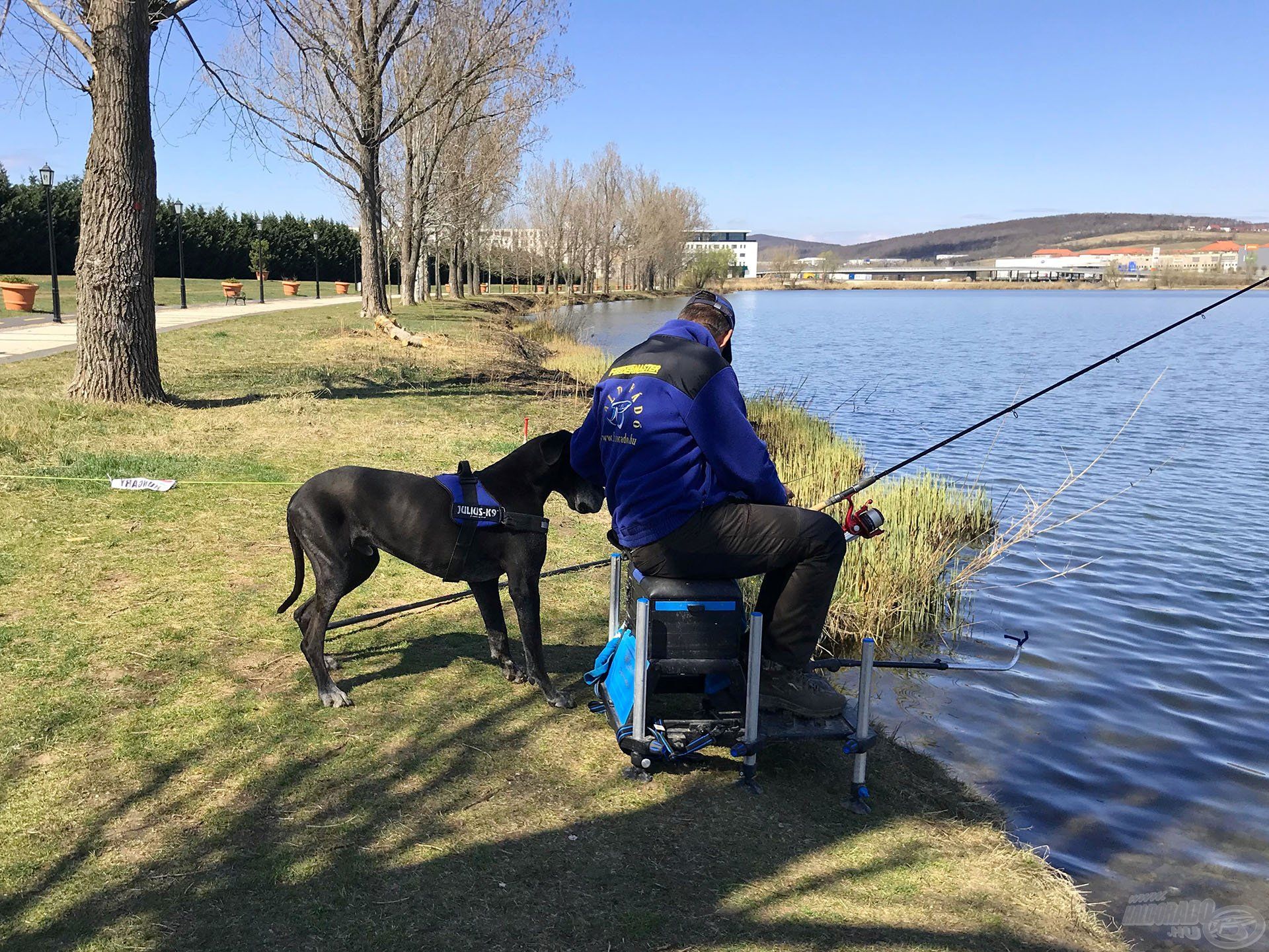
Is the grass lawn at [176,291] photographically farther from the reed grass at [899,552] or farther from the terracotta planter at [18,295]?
the reed grass at [899,552]

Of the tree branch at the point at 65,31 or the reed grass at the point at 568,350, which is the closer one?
the tree branch at the point at 65,31

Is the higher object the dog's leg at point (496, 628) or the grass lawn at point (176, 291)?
the grass lawn at point (176, 291)

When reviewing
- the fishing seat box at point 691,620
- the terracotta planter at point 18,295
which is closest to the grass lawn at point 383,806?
the fishing seat box at point 691,620

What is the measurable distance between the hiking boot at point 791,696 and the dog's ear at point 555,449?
4.38 feet

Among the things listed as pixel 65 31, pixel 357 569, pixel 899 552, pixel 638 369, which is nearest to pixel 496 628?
pixel 357 569

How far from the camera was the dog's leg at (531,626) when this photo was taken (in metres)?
4.54

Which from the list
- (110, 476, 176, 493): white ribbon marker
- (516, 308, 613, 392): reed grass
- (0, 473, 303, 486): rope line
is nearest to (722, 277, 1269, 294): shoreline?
(516, 308, 613, 392): reed grass

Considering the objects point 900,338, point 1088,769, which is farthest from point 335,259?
point 1088,769

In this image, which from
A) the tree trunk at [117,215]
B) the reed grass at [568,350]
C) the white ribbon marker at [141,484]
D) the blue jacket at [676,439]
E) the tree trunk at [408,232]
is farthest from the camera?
the tree trunk at [408,232]

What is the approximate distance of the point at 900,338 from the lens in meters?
41.4

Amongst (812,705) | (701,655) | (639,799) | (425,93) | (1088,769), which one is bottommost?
(1088,769)

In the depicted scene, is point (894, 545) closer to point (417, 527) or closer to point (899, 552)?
point (899, 552)

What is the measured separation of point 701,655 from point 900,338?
39.8m

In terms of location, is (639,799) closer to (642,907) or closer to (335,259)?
(642,907)
